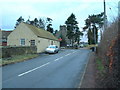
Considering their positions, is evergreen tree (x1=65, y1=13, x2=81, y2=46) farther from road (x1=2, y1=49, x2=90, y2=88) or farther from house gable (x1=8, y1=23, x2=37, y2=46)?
road (x1=2, y1=49, x2=90, y2=88)

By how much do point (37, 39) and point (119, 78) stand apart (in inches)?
1425

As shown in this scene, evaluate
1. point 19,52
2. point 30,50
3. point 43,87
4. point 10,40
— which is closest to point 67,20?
point 10,40

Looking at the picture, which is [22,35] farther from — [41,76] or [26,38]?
[41,76]

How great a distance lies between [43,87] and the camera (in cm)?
934

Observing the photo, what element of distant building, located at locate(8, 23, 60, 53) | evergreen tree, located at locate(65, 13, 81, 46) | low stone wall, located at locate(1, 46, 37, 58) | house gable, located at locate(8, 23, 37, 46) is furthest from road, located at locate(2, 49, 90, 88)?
evergreen tree, located at locate(65, 13, 81, 46)

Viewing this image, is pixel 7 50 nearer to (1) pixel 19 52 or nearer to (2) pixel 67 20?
(1) pixel 19 52

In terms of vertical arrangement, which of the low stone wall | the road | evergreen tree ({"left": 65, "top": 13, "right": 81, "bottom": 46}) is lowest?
the road

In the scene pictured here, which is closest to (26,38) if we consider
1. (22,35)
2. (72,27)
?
(22,35)

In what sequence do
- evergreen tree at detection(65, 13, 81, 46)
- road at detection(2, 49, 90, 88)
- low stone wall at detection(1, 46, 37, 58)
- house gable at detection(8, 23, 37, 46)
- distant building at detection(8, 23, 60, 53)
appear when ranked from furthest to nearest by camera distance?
evergreen tree at detection(65, 13, 81, 46)
house gable at detection(8, 23, 37, 46)
distant building at detection(8, 23, 60, 53)
low stone wall at detection(1, 46, 37, 58)
road at detection(2, 49, 90, 88)

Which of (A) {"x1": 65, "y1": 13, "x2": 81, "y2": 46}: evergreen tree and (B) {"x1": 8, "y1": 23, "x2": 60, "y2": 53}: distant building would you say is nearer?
(B) {"x1": 8, "y1": 23, "x2": 60, "y2": 53}: distant building

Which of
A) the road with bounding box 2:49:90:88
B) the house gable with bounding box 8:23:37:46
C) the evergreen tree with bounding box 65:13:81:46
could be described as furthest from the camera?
the evergreen tree with bounding box 65:13:81:46

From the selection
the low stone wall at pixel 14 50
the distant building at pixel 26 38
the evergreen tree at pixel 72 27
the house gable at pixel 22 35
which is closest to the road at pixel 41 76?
the low stone wall at pixel 14 50

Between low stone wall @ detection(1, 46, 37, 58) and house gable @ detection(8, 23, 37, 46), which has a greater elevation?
house gable @ detection(8, 23, 37, 46)

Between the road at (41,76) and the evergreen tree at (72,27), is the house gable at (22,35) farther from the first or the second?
the evergreen tree at (72,27)
